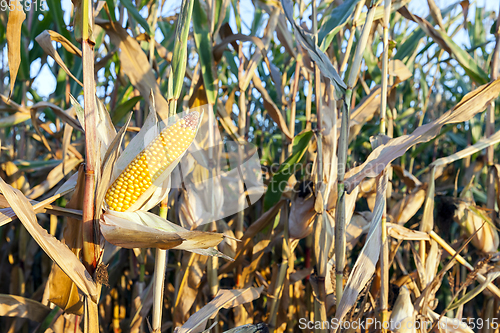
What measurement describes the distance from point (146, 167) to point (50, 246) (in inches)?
8.6

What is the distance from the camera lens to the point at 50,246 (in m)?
0.59

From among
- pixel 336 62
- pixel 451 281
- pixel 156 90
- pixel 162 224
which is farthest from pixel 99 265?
pixel 336 62

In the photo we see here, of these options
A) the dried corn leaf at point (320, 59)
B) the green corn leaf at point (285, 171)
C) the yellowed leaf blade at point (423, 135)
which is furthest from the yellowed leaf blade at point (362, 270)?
the green corn leaf at point (285, 171)

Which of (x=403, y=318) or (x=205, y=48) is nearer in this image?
(x=403, y=318)

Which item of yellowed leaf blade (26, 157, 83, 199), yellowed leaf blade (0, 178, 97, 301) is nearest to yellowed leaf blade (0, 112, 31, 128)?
yellowed leaf blade (26, 157, 83, 199)

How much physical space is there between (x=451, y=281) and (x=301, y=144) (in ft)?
2.19

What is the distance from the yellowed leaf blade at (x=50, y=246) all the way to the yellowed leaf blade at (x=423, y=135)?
0.72m

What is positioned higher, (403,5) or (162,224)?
(403,5)

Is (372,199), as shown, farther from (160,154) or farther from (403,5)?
(160,154)

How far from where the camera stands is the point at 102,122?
2.47 ft

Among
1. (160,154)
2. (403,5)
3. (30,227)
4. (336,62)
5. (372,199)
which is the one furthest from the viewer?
(336,62)

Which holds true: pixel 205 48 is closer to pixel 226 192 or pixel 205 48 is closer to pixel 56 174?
pixel 226 192

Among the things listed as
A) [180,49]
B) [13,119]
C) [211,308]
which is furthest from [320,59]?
[13,119]
